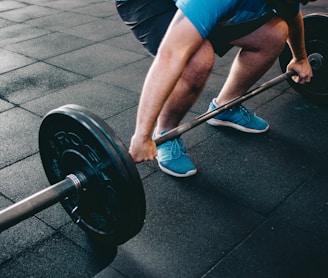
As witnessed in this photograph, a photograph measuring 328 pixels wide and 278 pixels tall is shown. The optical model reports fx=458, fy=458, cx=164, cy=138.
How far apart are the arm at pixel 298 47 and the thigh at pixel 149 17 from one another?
0.50 m

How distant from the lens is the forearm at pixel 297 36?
1.78m

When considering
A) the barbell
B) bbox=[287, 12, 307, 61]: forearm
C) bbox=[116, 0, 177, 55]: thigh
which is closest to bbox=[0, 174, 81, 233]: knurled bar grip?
the barbell

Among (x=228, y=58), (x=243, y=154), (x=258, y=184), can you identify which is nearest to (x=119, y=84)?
(x=228, y=58)

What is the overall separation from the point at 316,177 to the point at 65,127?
951mm

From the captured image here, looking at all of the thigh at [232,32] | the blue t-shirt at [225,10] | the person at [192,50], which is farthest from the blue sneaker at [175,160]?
the blue t-shirt at [225,10]

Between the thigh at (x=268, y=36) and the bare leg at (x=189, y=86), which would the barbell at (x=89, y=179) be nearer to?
the bare leg at (x=189, y=86)

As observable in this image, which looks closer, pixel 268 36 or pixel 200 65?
pixel 200 65

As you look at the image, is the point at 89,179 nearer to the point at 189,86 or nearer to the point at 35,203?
the point at 35,203

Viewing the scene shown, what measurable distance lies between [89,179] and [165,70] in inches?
14.4

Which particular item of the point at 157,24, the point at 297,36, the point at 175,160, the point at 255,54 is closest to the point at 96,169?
the point at 175,160

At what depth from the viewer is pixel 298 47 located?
73.4 inches

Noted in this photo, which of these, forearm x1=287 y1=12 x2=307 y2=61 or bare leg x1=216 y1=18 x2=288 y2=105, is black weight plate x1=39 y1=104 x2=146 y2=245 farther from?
forearm x1=287 y1=12 x2=307 y2=61

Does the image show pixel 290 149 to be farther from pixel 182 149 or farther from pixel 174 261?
pixel 174 261

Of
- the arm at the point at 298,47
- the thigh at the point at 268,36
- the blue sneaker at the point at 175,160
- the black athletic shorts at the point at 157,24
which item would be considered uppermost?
the black athletic shorts at the point at 157,24
